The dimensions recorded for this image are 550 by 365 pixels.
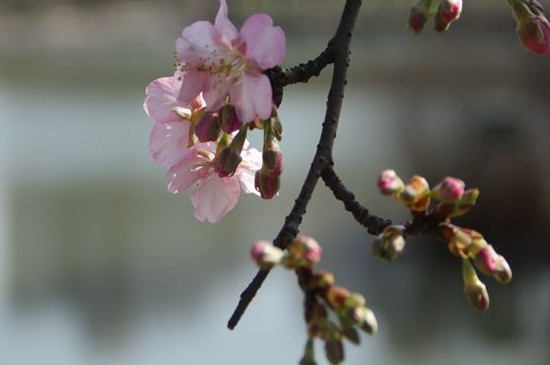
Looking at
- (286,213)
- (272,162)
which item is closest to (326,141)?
(272,162)

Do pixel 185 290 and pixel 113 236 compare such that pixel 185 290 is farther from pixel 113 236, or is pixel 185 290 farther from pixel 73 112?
pixel 73 112

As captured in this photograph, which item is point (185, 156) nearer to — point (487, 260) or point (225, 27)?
point (225, 27)

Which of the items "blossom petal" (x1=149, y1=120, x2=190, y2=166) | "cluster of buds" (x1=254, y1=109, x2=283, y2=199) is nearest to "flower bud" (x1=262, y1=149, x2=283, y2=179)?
"cluster of buds" (x1=254, y1=109, x2=283, y2=199)

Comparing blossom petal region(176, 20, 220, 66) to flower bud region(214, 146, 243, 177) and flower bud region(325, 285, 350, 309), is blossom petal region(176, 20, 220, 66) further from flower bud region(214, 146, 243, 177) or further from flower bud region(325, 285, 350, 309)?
flower bud region(325, 285, 350, 309)

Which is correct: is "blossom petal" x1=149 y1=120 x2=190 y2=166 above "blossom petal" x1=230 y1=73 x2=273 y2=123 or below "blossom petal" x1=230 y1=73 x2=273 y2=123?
below

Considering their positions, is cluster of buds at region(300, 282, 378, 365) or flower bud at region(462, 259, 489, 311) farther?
flower bud at region(462, 259, 489, 311)

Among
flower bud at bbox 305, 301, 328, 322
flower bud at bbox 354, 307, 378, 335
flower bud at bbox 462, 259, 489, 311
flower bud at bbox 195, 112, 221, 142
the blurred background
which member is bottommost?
the blurred background

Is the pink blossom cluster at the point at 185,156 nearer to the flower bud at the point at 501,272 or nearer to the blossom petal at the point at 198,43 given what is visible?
the blossom petal at the point at 198,43
